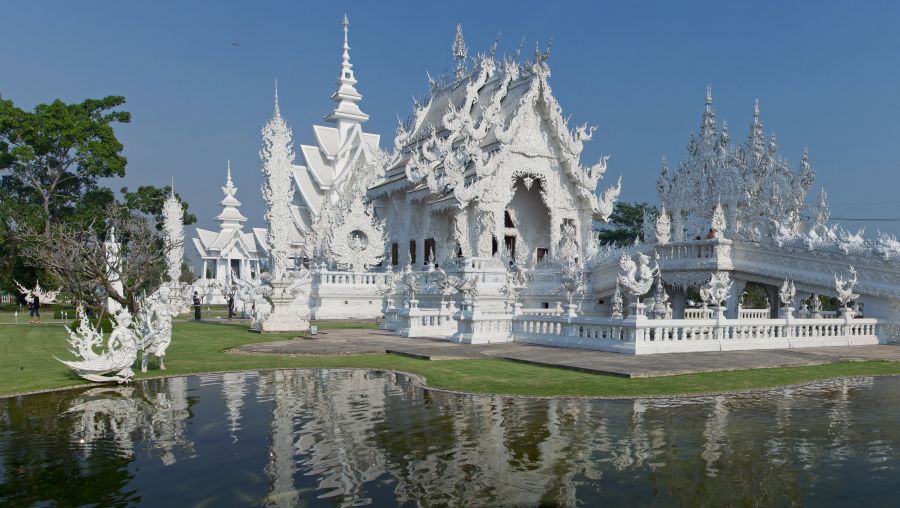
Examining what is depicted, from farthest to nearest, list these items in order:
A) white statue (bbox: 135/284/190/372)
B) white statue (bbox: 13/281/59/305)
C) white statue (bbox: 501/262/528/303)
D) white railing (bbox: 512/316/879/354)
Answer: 1. white statue (bbox: 13/281/59/305)
2. white statue (bbox: 501/262/528/303)
3. white railing (bbox: 512/316/879/354)
4. white statue (bbox: 135/284/190/372)

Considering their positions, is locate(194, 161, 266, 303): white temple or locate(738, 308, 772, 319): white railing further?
locate(194, 161, 266, 303): white temple

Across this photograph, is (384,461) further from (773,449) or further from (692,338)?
(692,338)

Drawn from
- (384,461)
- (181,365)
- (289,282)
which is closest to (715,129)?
(289,282)

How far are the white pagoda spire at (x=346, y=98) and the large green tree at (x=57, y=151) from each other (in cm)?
1424

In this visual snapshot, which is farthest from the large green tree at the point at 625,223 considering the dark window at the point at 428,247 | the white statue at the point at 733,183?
the dark window at the point at 428,247

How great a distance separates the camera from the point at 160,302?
1252 centimetres

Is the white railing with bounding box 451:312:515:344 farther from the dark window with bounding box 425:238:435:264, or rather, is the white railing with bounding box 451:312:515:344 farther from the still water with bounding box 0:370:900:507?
the dark window with bounding box 425:238:435:264

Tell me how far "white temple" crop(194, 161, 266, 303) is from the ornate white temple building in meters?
14.8

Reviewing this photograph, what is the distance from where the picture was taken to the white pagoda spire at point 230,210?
189 feet

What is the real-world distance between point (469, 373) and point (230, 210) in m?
50.7

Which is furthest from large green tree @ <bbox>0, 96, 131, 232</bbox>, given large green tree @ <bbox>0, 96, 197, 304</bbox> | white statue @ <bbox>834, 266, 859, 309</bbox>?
white statue @ <bbox>834, 266, 859, 309</bbox>

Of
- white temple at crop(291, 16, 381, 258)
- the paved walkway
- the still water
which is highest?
white temple at crop(291, 16, 381, 258)

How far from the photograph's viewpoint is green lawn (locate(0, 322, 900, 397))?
33.3 feet

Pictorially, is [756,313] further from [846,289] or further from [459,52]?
[459,52]
